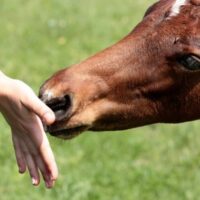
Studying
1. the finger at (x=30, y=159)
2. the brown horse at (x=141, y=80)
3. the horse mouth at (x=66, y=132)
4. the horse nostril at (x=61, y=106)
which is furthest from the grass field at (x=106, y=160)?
the finger at (x=30, y=159)

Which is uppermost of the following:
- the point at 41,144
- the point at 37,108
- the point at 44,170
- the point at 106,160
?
the point at 37,108

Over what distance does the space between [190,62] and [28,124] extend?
1.03 m

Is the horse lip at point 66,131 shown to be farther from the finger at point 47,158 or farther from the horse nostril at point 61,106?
the finger at point 47,158

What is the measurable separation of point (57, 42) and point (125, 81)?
18.5ft

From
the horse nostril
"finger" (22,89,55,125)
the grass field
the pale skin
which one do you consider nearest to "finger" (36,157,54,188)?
the pale skin

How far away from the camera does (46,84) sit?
131 inches

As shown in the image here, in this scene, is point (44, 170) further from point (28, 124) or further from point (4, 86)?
point (4, 86)

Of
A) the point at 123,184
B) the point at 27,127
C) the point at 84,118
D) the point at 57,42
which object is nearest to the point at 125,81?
the point at 84,118

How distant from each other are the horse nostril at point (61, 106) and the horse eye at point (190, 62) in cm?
60

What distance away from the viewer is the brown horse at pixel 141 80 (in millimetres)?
3379

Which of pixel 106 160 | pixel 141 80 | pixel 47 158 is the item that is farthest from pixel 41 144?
pixel 106 160

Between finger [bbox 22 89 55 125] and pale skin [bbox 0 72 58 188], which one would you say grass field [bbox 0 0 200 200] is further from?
finger [bbox 22 89 55 125]

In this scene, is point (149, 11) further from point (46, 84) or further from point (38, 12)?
point (38, 12)

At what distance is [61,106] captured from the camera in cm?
329
